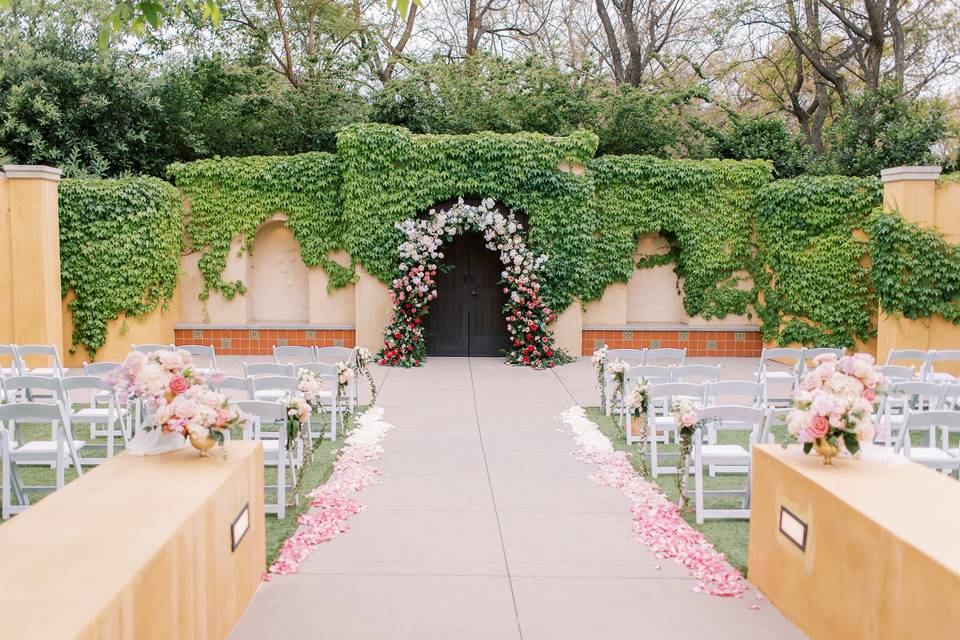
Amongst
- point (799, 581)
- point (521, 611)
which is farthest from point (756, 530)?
point (521, 611)

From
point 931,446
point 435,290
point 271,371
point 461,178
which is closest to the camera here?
point 931,446

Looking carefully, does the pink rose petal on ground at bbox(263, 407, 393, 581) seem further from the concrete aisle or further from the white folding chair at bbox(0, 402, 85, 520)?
the white folding chair at bbox(0, 402, 85, 520)

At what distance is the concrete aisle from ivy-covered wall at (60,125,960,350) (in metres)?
7.19

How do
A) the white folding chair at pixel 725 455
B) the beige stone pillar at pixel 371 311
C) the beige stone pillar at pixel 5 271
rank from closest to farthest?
the white folding chair at pixel 725 455 < the beige stone pillar at pixel 5 271 < the beige stone pillar at pixel 371 311

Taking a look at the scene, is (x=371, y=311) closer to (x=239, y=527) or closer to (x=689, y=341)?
(x=689, y=341)

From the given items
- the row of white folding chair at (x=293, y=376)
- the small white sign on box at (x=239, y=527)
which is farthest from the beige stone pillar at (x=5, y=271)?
the small white sign on box at (x=239, y=527)

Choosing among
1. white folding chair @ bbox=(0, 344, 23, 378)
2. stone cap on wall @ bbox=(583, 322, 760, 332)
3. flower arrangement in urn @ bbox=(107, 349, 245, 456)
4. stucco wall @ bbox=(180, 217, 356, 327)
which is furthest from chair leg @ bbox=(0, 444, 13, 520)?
stone cap on wall @ bbox=(583, 322, 760, 332)

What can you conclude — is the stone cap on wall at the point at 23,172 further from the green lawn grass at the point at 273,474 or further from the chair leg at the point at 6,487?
the chair leg at the point at 6,487

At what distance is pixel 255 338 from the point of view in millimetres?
15688

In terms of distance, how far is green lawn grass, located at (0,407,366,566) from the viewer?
5.86 meters

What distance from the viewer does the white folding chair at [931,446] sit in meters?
5.58

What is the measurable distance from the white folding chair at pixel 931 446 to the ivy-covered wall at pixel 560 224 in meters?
7.50

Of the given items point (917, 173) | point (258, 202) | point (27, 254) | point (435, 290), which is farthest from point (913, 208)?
point (27, 254)

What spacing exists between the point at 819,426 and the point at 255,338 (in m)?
12.9
